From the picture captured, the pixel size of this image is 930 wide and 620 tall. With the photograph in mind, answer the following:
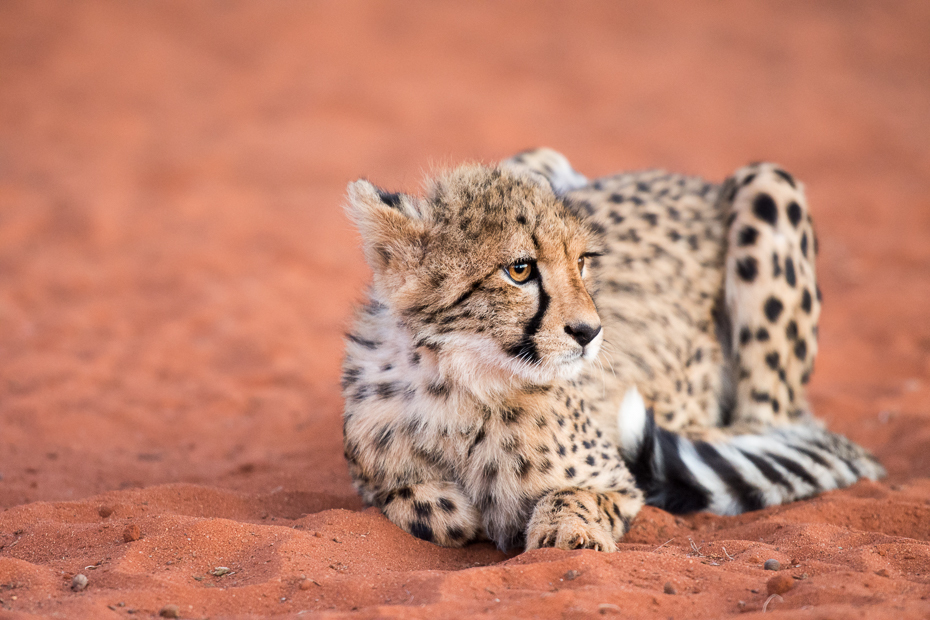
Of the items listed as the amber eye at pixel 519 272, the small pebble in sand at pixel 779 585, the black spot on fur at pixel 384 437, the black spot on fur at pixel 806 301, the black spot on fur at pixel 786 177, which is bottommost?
the small pebble in sand at pixel 779 585

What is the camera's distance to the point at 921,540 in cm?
278

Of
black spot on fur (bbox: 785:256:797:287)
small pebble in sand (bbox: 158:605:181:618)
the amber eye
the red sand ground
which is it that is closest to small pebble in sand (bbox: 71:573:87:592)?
the red sand ground

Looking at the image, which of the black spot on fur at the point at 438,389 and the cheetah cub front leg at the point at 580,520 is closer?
the cheetah cub front leg at the point at 580,520

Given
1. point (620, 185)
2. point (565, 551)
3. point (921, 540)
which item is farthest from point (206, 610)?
point (620, 185)

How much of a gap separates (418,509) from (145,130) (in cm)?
715

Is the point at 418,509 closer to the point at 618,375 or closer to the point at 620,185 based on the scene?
the point at 618,375

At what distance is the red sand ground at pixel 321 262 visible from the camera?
7.87 feet

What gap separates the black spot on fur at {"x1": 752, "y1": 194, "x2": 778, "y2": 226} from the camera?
3.92 m

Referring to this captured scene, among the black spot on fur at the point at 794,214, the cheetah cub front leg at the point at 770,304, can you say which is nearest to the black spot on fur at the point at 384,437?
the cheetah cub front leg at the point at 770,304

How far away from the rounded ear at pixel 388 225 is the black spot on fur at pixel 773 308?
72.2 inches

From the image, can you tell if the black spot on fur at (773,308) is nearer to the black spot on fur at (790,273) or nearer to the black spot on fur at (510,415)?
the black spot on fur at (790,273)

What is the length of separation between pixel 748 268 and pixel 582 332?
1631mm

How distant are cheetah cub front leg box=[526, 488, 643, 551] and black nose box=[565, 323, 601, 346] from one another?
0.52 metres

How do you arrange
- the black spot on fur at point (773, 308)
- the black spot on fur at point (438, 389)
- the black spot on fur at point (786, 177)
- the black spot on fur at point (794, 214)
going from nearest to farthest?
the black spot on fur at point (438, 389) < the black spot on fur at point (773, 308) < the black spot on fur at point (794, 214) < the black spot on fur at point (786, 177)
